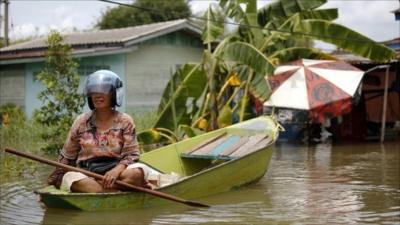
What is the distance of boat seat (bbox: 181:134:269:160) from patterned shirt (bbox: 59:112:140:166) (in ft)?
9.67

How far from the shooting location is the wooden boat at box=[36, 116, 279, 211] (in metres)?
7.01

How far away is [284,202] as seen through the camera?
8.16 meters

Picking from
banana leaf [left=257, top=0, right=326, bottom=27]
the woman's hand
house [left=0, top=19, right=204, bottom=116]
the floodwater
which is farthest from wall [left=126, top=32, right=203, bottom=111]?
the woman's hand

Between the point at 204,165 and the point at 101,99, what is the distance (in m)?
4.10

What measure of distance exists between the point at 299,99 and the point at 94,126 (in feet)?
31.6

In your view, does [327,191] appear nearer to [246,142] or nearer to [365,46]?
[246,142]

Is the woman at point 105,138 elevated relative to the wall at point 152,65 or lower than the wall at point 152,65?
lower

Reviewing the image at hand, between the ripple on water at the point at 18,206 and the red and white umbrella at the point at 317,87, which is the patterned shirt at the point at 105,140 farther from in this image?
the red and white umbrella at the point at 317,87

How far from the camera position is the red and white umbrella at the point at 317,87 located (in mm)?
15305

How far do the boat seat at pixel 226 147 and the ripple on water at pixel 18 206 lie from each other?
2.49 m

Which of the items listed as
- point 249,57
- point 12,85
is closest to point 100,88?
point 249,57

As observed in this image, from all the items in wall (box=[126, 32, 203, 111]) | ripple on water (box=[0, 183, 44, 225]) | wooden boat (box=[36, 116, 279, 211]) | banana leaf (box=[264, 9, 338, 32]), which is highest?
banana leaf (box=[264, 9, 338, 32])

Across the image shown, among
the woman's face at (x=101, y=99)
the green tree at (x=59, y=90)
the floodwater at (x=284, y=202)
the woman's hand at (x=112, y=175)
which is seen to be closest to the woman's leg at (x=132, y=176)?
the woman's hand at (x=112, y=175)

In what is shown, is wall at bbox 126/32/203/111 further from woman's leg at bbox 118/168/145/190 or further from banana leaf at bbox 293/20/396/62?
woman's leg at bbox 118/168/145/190
